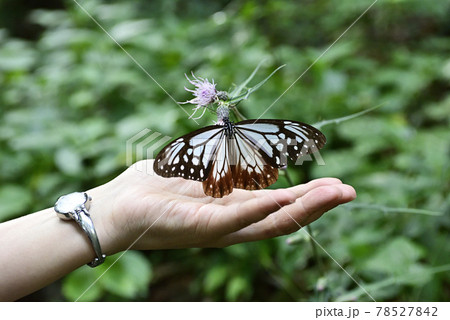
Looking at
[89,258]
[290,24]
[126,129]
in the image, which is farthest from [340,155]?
[290,24]

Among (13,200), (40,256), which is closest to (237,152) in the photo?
(40,256)

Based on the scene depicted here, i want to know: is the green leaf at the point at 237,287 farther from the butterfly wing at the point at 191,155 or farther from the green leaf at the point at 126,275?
the butterfly wing at the point at 191,155

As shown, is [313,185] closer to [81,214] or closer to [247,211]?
[247,211]

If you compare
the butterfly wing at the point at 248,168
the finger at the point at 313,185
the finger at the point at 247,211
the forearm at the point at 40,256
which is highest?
the butterfly wing at the point at 248,168

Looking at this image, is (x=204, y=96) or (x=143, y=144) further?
(x=143, y=144)

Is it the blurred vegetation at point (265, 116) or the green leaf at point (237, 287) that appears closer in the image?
the blurred vegetation at point (265, 116)

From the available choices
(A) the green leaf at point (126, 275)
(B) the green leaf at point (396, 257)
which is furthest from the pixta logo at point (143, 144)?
(B) the green leaf at point (396, 257)

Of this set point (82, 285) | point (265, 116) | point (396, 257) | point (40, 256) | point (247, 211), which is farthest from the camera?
point (82, 285)

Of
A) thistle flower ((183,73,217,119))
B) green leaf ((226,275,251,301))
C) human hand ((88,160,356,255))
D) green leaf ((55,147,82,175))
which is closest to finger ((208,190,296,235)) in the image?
human hand ((88,160,356,255))

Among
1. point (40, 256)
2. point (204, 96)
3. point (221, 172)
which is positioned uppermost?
point (204, 96)
